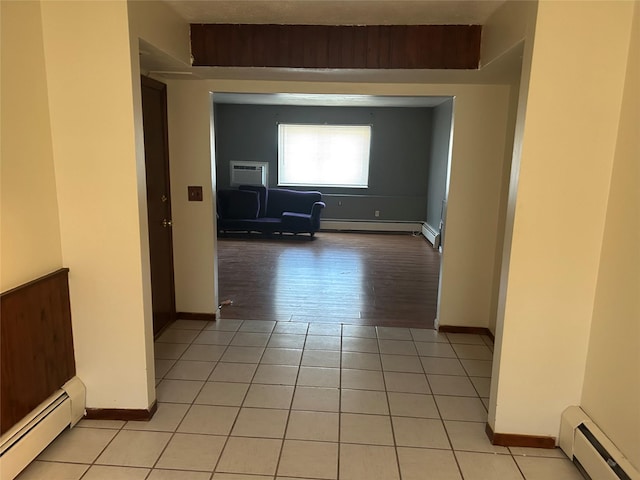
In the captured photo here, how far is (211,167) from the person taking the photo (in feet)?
12.3

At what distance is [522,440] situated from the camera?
7.59 feet

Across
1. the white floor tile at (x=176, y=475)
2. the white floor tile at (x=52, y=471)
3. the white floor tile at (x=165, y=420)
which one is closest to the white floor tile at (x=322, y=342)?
the white floor tile at (x=165, y=420)

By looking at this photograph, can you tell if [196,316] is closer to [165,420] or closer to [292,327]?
[292,327]

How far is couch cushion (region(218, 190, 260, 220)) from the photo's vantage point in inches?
314

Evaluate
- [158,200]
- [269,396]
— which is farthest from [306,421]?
[158,200]

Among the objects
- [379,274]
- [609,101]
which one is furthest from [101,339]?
[379,274]

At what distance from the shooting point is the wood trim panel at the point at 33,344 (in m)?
1.92

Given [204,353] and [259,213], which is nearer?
[204,353]

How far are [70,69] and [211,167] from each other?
163cm

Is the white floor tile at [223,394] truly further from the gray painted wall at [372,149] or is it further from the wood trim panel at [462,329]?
the gray painted wall at [372,149]

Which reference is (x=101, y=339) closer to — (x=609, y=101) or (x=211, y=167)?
(x=211, y=167)

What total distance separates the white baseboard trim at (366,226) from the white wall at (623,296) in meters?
6.79

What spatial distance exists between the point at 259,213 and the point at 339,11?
19.1ft

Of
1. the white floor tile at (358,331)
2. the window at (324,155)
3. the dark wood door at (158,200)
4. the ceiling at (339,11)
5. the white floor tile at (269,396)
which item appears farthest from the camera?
the window at (324,155)
